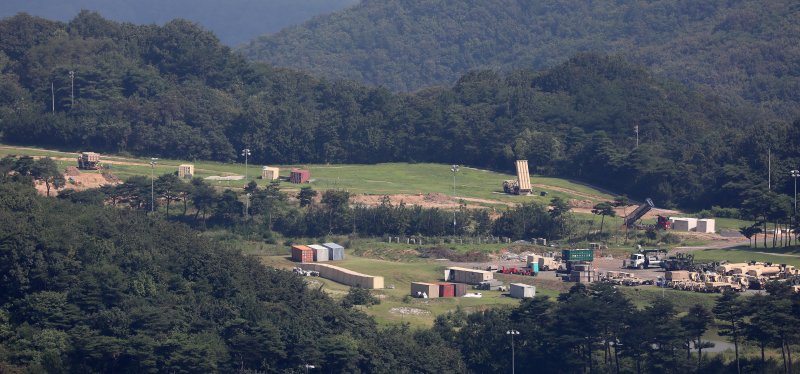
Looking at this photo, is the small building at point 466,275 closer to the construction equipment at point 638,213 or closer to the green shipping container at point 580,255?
the green shipping container at point 580,255

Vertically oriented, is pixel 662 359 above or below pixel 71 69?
below

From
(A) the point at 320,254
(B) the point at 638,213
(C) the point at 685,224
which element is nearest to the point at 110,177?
(A) the point at 320,254

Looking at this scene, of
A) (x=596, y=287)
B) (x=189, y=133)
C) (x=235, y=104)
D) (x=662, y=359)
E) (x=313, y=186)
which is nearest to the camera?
(x=662, y=359)

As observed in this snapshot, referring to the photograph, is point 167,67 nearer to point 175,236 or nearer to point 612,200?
point 612,200

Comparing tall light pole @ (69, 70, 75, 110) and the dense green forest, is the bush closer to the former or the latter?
the dense green forest

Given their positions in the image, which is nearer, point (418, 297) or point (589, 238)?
point (418, 297)

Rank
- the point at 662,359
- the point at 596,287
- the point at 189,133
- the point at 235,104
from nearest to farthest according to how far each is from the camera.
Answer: the point at 662,359 → the point at 596,287 → the point at 189,133 → the point at 235,104

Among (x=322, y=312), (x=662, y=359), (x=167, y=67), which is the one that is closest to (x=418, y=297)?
(x=322, y=312)

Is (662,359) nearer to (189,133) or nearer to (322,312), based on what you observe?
(322,312)
